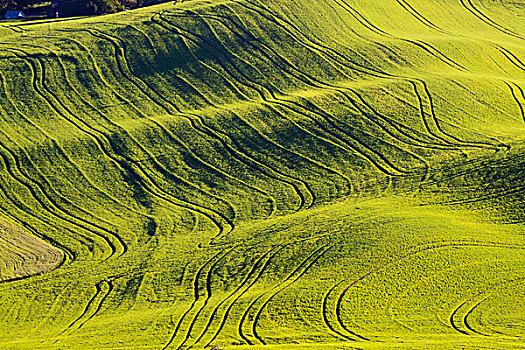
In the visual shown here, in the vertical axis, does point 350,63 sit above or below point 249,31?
below

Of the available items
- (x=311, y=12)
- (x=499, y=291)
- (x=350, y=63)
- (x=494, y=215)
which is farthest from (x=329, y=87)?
(x=499, y=291)

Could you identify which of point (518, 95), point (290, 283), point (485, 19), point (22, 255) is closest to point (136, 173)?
point (22, 255)

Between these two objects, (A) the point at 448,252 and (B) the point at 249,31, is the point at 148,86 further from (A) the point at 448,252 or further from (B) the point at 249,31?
(A) the point at 448,252

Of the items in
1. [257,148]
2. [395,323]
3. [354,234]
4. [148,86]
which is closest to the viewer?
[395,323]

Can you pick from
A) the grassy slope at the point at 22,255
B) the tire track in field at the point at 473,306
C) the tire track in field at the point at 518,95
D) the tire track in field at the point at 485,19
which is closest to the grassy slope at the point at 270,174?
the tire track in field at the point at 473,306

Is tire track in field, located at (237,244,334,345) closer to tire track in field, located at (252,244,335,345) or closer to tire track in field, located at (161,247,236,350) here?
tire track in field, located at (252,244,335,345)

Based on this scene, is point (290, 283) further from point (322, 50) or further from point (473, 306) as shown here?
point (322, 50)

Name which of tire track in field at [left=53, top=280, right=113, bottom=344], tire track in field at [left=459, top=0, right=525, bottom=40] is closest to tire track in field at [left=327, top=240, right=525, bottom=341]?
tire track in field at [left=53, top=280, right=113, bottom=344]
